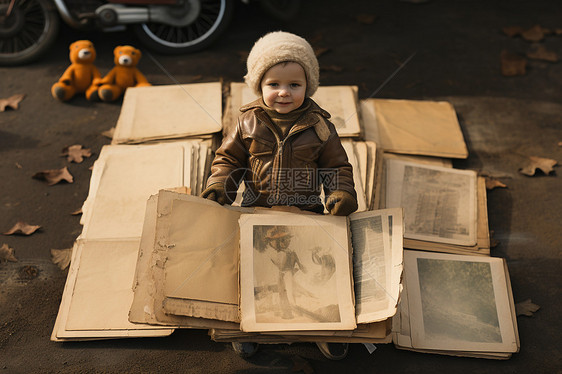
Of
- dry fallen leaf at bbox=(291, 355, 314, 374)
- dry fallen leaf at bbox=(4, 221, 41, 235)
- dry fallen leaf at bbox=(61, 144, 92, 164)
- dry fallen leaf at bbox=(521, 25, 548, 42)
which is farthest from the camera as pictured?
dry fallen leaf at bbox=(521, 25, 548, 42)

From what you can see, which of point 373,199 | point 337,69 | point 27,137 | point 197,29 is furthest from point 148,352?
point 197,29

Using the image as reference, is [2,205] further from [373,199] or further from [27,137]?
[373,199]

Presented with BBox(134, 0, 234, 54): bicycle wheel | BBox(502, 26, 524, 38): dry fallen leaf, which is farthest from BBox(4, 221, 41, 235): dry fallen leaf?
BBox(502, 26, 524, 38): dry fallen leaf

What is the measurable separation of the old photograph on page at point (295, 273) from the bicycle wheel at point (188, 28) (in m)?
3.26

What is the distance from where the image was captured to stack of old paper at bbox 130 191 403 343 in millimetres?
2592

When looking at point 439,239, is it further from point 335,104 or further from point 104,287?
point 104,287

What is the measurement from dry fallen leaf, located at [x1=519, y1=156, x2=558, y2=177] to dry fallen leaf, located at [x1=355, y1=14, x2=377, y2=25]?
2.59m

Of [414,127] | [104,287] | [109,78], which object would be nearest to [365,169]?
[414,127]

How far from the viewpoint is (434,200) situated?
12.4ft

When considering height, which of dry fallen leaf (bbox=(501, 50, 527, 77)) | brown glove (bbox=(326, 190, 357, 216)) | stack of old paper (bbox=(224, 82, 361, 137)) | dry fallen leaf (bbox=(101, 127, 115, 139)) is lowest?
dry fallen leaf (bbox=(101, 127, 115, 139))

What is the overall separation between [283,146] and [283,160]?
0.07m

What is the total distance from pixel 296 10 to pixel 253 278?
4.07m

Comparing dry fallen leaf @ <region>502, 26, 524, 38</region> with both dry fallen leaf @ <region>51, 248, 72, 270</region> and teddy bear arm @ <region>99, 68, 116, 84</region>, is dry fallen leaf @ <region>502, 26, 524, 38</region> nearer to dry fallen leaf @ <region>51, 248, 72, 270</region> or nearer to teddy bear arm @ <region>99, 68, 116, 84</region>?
teddy bear arm @ <region>99, 68, 116, 84</region>

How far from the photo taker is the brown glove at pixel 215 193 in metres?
2.82
